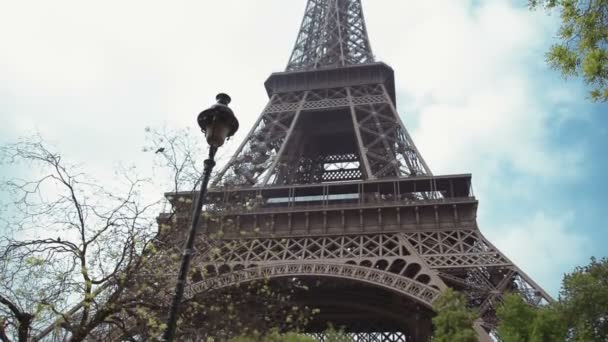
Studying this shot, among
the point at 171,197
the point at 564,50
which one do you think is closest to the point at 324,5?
the point at 171,197

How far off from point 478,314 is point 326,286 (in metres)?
8.51

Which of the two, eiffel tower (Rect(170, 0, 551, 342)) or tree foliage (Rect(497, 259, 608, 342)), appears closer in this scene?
tree foliage (Rect(497, 259, 608, 342))

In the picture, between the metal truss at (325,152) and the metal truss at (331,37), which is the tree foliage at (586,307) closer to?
the metal truss at (325,152)

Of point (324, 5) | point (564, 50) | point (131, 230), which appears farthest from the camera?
point (324, 5)

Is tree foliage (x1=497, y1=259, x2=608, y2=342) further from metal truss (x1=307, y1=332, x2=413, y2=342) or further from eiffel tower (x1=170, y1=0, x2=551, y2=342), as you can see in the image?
metal truss (x1=307, y1=332, x2=413, y2=342)

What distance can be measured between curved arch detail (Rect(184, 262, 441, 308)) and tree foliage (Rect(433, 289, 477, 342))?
1191 mm

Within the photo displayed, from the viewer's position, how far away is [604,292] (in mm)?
20469

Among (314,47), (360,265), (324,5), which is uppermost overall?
(324,5)

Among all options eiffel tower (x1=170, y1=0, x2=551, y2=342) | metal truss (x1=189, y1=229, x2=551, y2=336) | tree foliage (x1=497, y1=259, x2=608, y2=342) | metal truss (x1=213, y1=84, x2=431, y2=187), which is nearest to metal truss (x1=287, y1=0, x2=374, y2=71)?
eiffel tower (x1=170, y1=0, x2=551, y2=342)

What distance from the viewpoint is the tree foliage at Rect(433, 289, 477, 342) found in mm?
16859

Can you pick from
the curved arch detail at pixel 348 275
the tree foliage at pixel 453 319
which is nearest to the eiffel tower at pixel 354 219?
the curved arch detail at pixel 348 275

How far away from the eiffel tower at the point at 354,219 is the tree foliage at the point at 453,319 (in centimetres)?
93

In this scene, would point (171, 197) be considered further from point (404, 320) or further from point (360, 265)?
point (404, 320)

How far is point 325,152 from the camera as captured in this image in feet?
129
